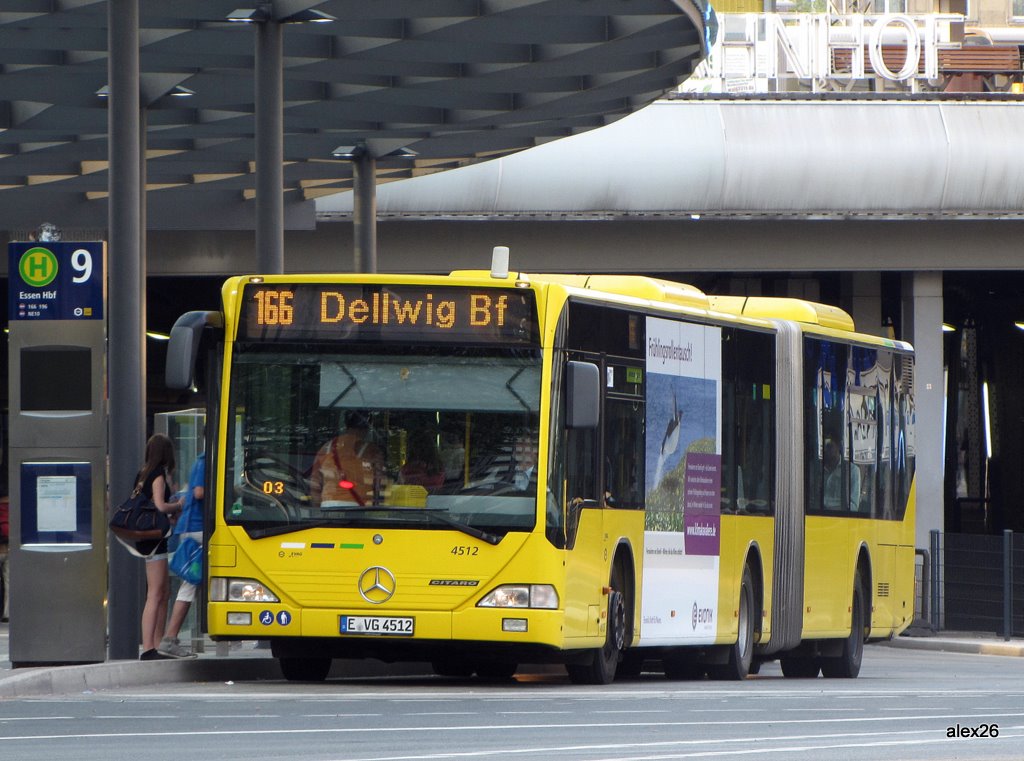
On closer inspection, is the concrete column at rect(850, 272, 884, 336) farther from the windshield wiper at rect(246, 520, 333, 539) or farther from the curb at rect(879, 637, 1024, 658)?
the windshield wiper at rect(246, 520, 333, 539)

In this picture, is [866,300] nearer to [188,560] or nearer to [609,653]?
[609,653]

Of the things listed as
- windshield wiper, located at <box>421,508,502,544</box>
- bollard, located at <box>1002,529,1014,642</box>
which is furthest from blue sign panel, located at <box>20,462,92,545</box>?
bollard, located at <box>1002,529,1014,642</box>

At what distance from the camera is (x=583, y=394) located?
1452 cm

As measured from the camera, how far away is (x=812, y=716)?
1310 cm

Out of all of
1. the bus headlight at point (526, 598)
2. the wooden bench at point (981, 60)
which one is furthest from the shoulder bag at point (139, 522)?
the wooden bench at point (981, 60)

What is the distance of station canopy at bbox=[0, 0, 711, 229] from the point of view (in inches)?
809

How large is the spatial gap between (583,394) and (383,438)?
4.35 ft

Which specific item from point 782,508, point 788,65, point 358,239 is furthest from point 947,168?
point 782,508

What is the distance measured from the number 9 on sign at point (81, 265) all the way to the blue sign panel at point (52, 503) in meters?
1.25

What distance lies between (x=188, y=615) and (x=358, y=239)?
10140mm

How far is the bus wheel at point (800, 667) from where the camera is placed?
69.0 feet

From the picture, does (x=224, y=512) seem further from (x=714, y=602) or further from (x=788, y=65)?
(x=788, y=65)

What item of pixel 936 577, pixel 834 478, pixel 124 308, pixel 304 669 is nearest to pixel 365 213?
pixel 834 478

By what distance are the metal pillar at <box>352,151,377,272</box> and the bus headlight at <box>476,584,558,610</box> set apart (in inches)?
482
